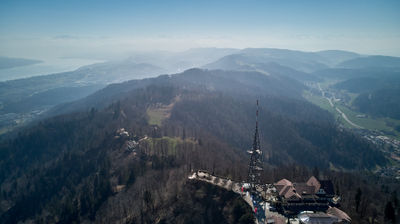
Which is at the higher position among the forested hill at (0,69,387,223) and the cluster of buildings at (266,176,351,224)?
the cluster of buildings at (266,176,351,224)

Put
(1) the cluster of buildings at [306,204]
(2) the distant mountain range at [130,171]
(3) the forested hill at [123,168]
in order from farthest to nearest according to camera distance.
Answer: (3) the forested hill at [123,168]
(2) the distant mountain range at [130,171]
(1) the cluster of buildings at [306,204]

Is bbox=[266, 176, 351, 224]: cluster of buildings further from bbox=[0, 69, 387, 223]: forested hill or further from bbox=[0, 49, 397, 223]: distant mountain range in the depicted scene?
bbox=[0, 69, 387, 223]: forested hill

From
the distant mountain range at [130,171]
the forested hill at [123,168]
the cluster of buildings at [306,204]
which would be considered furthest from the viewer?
the forested hill at [123,168]

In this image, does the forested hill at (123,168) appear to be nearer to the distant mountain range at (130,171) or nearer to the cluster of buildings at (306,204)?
the distant mountain range at (130,171)

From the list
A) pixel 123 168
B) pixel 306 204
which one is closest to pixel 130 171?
pixel 123 168

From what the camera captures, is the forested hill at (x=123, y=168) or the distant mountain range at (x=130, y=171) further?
the forested hill at (x=123, y=168)

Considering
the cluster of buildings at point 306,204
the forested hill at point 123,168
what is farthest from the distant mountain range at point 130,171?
the cluster of buildings at point 306,204

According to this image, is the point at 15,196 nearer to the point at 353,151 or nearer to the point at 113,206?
the point at 113,206

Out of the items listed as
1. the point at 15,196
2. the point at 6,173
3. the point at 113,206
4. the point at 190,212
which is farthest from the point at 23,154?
the point at 190,212

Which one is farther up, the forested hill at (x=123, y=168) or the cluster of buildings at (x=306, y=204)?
the cluster of buildings at (x=306, y=204)

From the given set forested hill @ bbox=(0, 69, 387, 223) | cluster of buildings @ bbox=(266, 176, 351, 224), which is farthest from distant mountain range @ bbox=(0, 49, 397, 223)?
cluster of buildings @ bbox=(266, 176, 351, 224)

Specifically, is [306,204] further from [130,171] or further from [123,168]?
[123,168]

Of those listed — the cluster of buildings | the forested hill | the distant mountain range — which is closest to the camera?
the cluster of buildings
